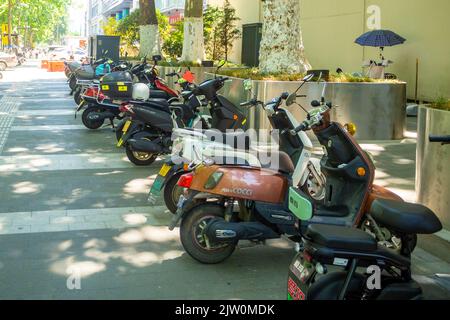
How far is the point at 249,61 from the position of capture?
25125mm

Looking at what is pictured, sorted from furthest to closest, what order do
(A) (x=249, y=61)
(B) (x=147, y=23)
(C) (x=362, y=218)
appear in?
(A) (x=249, y=61) < (B) (x=147, y=23) < (C) (x=362, y=218)

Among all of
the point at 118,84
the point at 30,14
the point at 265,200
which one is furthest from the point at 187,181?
the point at 30,14

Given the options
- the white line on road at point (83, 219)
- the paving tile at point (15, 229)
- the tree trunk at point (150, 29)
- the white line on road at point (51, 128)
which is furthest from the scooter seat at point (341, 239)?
the tree trunk at point (150, 29)

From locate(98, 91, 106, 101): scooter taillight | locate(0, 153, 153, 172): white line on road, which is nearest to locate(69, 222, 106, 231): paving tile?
locate(0, 153, 153, 172): white line on road

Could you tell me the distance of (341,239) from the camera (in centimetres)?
Answer: 299

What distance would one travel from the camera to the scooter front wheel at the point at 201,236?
508 centimetres

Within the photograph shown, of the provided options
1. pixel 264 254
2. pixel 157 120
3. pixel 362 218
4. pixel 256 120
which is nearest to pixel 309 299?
pixel 362 218

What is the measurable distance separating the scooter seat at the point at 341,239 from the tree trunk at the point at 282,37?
8.68m

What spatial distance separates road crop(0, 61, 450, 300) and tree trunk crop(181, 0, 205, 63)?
307 inches

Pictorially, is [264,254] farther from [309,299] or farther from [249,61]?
[249,61]

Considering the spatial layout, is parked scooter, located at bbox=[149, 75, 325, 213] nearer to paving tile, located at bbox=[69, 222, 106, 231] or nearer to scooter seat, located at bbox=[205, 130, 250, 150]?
scooter seat, located at bbox=[205, 130, 250, 150]

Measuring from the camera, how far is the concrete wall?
16.4m
